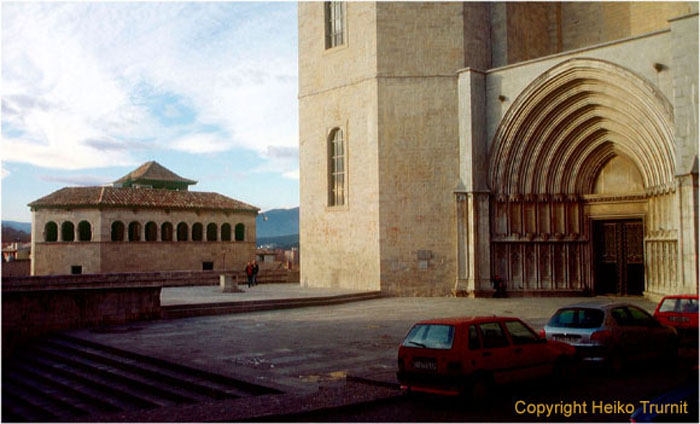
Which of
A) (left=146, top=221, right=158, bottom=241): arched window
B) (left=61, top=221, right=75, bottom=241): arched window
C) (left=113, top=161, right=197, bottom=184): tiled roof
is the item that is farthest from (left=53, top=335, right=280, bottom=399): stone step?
(left=113, top=161, right=197, bottom=184): tiled roof

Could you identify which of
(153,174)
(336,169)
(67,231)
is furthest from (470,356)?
(153,174)

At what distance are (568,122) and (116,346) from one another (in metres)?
15.5

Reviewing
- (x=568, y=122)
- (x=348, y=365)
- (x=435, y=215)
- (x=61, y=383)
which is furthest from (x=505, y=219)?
(x=61, y=383)

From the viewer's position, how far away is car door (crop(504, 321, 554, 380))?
8.23m

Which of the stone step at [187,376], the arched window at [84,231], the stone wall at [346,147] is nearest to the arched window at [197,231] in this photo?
the arched window at [84,231]

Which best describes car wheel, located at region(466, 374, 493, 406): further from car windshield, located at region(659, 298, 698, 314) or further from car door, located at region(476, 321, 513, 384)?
car windshield, located at region(659, 298, 698, 314)

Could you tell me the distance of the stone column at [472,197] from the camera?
2209 cm

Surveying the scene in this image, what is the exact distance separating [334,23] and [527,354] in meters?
19.4

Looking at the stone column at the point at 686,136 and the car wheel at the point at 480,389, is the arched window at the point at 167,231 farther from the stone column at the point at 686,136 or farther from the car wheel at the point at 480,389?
the car wheel at the point at 480,389

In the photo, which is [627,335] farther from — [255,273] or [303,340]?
[255,273]

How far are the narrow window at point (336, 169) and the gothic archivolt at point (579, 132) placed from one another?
5820 mm

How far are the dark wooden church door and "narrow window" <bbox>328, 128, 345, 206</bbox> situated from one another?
9.27m

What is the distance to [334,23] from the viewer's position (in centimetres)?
2525

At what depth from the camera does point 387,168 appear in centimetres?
2306
